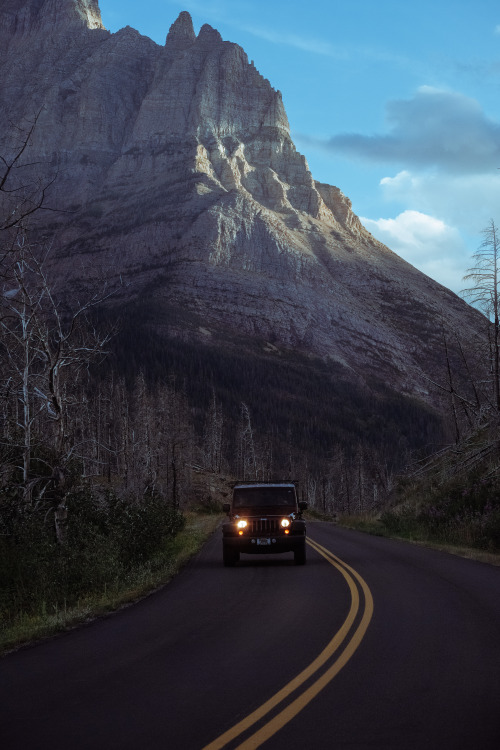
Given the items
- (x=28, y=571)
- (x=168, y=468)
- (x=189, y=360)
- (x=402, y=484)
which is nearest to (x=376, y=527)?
(x=402, y=484)

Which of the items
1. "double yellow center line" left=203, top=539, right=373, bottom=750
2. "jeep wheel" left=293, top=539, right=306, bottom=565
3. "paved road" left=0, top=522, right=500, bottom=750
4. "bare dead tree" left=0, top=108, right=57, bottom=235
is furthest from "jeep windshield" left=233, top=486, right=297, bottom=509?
"bare dead tree" left=0, top=108, right=57, bottom=235

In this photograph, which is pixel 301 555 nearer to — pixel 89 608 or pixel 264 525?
pixel 264 525

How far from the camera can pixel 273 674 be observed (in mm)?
7949

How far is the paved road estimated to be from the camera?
5891 mm

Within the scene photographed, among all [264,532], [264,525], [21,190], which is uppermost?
[21,190]

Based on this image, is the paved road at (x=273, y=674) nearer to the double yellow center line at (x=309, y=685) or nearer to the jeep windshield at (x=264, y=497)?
the double yellow center line at (x=309, y=685)

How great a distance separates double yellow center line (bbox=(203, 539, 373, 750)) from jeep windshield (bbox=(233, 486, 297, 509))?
27.7 feet

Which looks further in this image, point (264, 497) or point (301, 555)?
point (264, 497)

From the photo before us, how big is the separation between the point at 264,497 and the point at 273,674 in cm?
1414

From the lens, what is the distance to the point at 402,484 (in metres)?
46.5

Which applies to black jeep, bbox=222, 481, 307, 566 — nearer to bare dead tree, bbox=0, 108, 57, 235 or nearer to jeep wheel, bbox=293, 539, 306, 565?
jeep wheel, bbox=293, 539, 306, 565

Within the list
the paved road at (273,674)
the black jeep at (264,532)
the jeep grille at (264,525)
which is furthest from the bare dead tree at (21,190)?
the jeep grille at (264,525)

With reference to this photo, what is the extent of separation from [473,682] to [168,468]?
6944cm

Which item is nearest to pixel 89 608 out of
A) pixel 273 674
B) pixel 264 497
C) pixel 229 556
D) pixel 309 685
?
pixel 273 674
